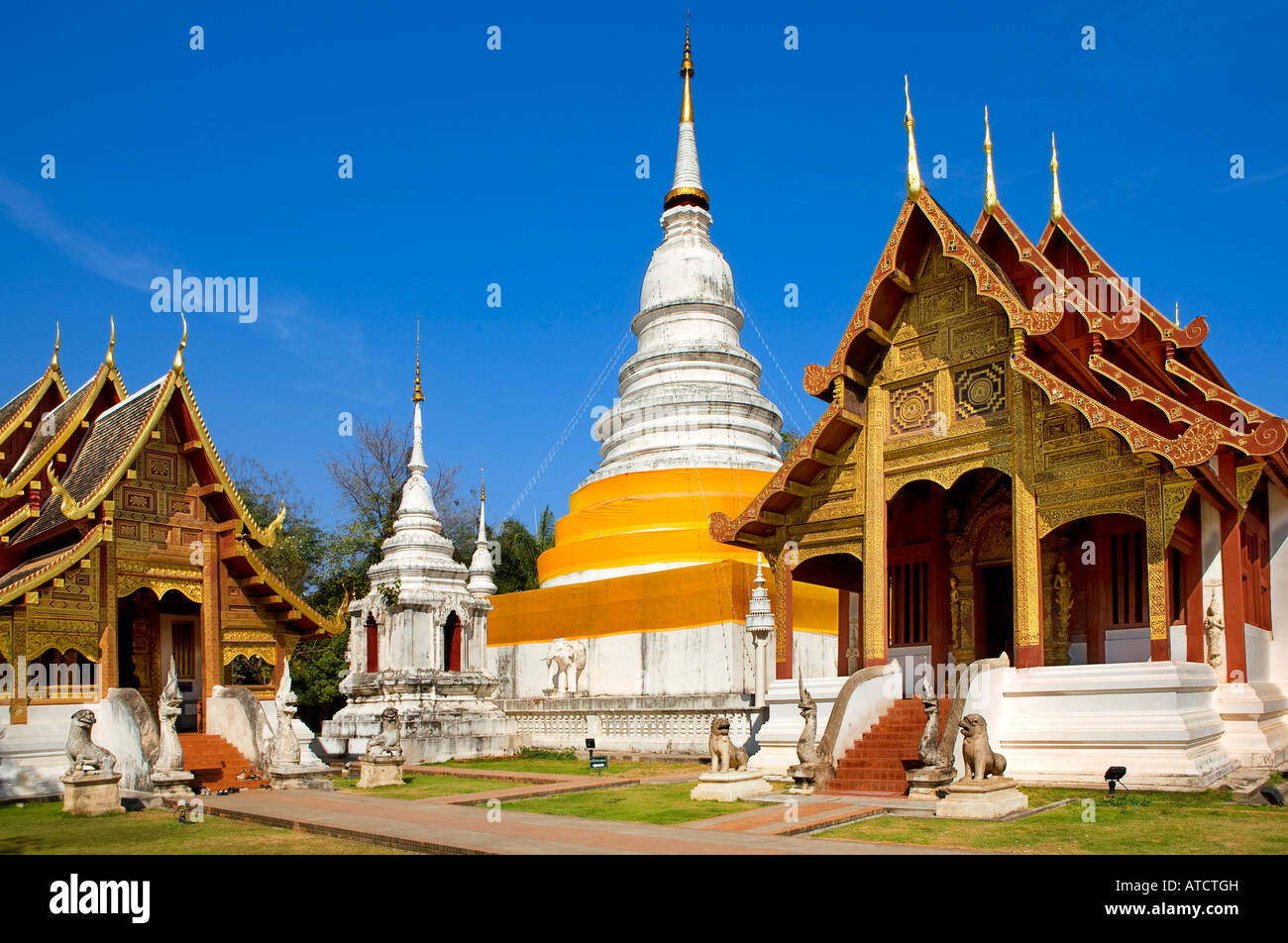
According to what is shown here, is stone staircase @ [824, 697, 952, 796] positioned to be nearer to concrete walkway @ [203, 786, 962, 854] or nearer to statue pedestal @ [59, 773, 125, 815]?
concrete walkway @ [203, 786, 962, 854]

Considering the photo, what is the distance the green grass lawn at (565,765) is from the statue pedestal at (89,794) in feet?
23.0

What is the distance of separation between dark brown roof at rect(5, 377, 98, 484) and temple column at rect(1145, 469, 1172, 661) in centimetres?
1674

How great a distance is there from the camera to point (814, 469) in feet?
54.9

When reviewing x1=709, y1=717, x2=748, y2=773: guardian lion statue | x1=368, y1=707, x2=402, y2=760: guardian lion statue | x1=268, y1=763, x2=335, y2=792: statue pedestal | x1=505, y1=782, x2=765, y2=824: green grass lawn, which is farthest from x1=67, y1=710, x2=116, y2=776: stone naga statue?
x1=709, y1=717, x2=748, y2=773: guardian lion statue

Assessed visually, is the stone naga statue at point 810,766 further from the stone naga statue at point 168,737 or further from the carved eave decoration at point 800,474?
the stone naga statue at point 168,737

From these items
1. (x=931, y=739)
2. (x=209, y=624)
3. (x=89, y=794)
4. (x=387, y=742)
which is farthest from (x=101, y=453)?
(x=931, y=739)

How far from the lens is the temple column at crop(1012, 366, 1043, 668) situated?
47.2 feet

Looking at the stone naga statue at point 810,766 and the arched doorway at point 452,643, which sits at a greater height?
the arched doorway at point 452,643

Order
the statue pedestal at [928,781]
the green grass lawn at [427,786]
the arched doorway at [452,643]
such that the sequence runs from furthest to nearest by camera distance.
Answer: the arched doorway at [452,643] < the green grass lawn at [427,786] < the statue pedestal at [928,781]

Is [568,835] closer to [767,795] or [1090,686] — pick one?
[767,795]

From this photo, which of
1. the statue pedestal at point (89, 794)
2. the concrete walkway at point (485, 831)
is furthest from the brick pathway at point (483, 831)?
the statue pedestal at point (89, 794)

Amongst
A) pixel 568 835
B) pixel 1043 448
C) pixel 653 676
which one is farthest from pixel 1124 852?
pixel 653 676

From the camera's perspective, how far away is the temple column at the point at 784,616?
17.1 m
